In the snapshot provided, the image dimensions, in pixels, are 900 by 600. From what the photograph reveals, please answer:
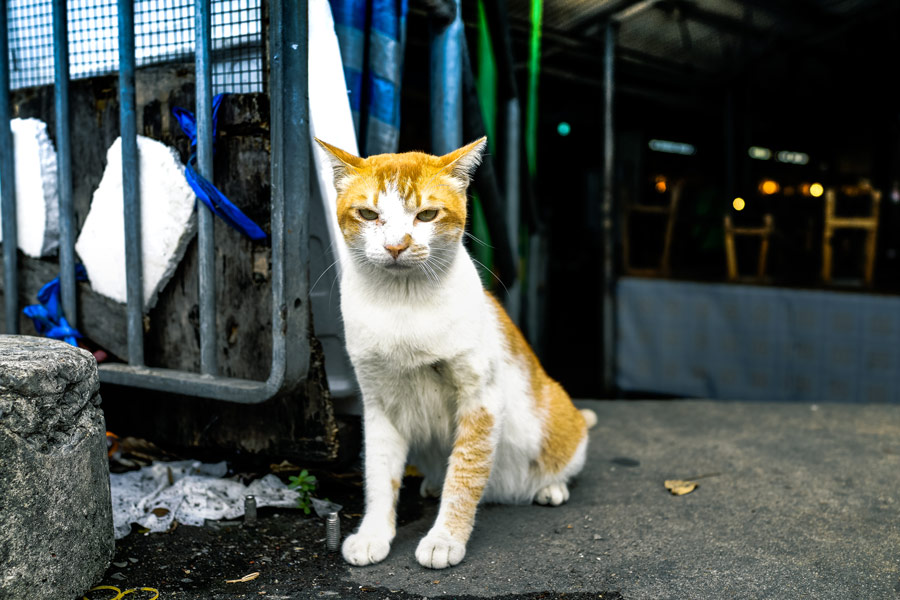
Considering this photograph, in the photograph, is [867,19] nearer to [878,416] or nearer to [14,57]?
[878,416]

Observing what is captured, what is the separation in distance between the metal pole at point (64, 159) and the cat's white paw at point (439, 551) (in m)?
1.63

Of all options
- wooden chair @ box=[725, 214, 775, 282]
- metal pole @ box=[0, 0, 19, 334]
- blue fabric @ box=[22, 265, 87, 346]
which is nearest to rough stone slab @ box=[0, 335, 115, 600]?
blue fabric @ box=[22, 265, 87, 346]

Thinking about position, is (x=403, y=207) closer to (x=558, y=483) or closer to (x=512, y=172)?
(x=558, y=483)

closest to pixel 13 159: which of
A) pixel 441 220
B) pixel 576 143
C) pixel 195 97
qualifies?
pixel 195 97

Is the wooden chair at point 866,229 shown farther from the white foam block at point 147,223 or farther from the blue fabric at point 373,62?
the white foam block at point 147,223

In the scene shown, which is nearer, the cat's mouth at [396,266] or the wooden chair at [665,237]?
the cat's mouth at [396,266]

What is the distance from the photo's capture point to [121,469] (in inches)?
106

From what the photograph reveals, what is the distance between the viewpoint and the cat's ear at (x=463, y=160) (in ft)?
6.59

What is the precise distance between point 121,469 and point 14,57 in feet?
5.67

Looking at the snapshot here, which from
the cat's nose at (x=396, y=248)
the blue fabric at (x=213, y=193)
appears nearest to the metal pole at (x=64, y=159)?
the blue fabric at (x=213, y=193)

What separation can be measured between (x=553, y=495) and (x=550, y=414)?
29 centimetres

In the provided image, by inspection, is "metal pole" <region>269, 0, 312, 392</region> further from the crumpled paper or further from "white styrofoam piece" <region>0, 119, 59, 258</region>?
"white styrofoam piece" <region>0, 119, 59, 258</region>

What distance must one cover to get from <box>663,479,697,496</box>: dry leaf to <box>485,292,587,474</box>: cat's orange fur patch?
0.39 metres

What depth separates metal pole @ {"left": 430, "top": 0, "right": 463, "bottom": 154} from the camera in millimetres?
2895
